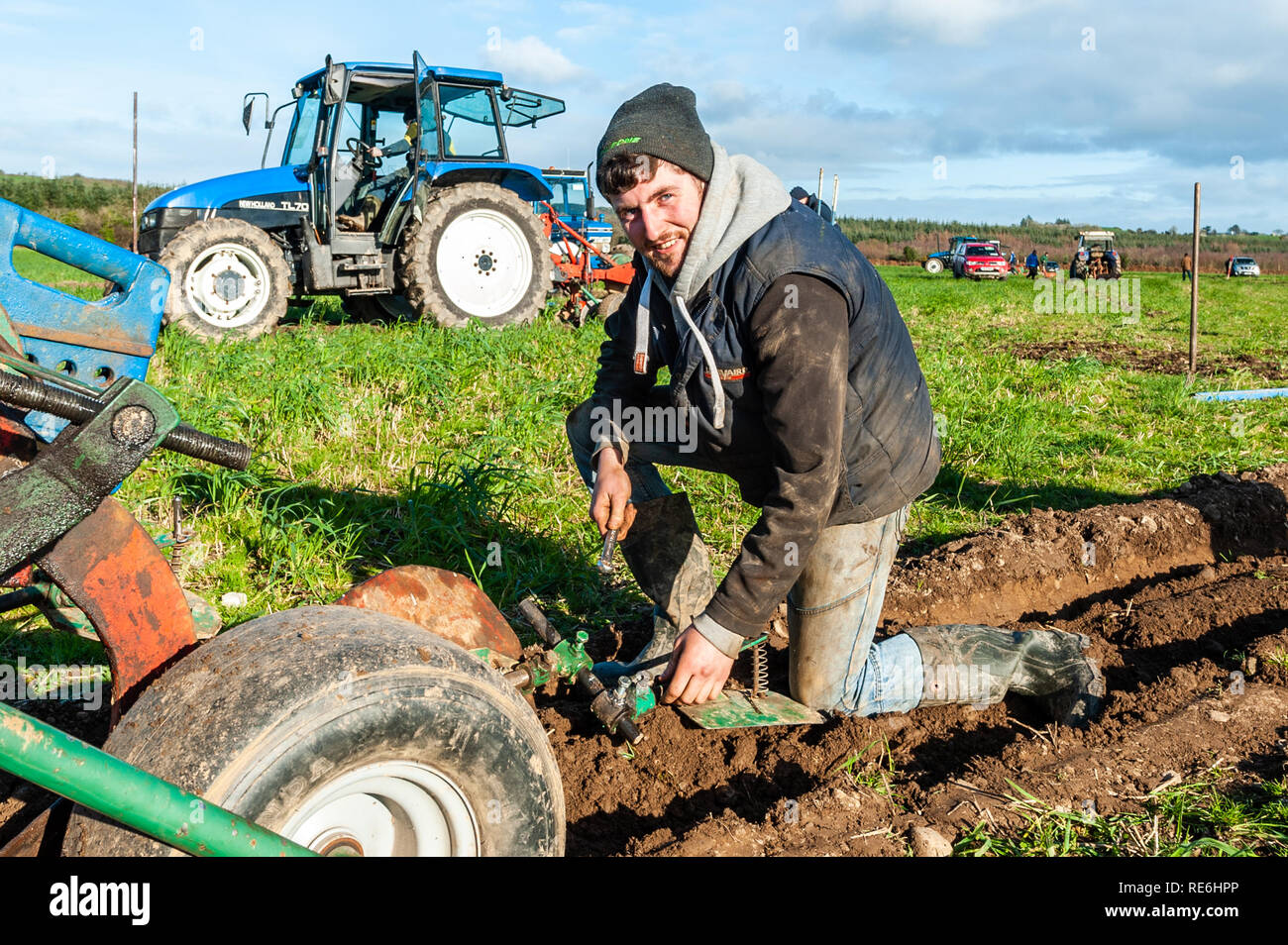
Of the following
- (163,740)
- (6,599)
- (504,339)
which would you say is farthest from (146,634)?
(504,339)

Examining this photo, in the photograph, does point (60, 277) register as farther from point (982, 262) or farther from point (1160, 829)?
point (982, 262)

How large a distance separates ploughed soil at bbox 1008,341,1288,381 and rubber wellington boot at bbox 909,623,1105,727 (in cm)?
799

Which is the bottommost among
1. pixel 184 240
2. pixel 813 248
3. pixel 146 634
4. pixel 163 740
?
pixel 163 740

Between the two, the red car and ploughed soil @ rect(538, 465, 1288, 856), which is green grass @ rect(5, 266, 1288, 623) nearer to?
ploughed soil @ rect(538, 465, 1288, 856)

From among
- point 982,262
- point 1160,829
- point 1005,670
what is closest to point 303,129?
point 1005,670

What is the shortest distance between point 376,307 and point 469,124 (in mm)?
2353

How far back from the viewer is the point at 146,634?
1805 millimetres

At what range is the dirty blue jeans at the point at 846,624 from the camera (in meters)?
2.78

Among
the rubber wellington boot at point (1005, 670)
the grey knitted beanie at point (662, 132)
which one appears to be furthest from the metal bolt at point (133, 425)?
the rubber wellington boot at point (1005, 670)

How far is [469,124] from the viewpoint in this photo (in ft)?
Answer: 34.1

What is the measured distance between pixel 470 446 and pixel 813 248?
3.32 meters

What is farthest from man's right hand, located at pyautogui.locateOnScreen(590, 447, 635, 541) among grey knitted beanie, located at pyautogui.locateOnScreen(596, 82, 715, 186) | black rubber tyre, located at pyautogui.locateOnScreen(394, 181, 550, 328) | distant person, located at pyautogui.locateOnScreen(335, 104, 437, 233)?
distant person, located at pyautogui.locateOnScreen(335, 104, 437, 233)

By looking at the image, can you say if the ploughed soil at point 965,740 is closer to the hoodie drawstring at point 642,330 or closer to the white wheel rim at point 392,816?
the white wheel rim at point 392,816
